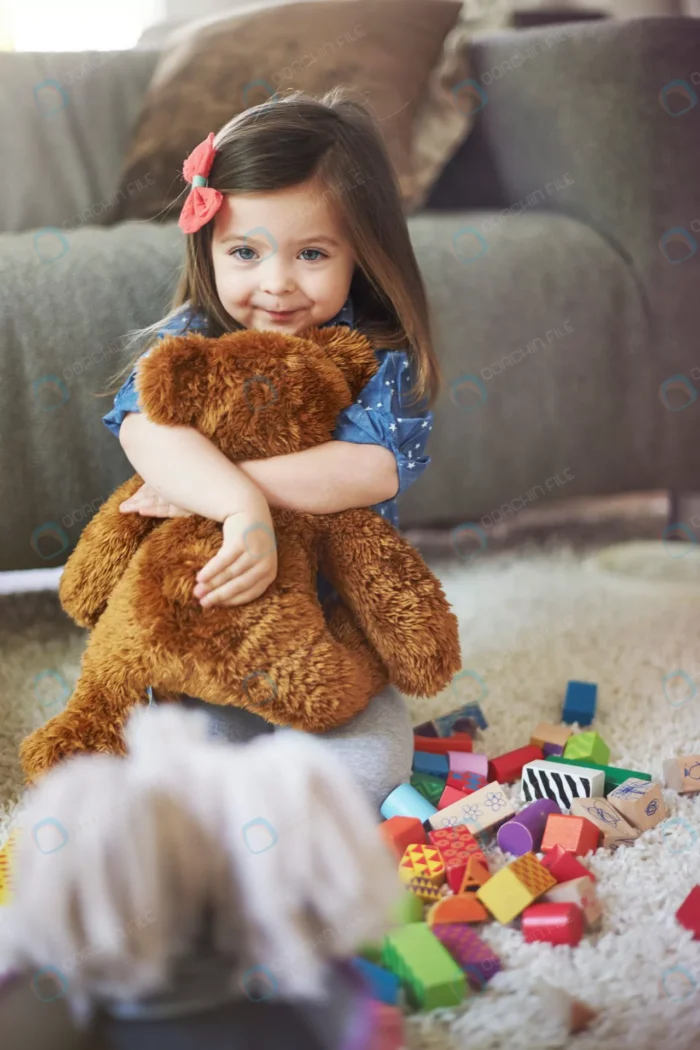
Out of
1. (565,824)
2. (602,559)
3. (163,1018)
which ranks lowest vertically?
(602,559)

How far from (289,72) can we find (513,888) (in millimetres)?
987

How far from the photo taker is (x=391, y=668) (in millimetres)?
776

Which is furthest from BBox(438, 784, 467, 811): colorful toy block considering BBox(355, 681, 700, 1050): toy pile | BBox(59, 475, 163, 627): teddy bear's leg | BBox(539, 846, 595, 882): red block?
BBox(59, 475, 163, 627): teddy bear's leg

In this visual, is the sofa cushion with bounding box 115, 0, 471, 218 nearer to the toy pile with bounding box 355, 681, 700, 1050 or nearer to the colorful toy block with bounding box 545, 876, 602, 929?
the toy pile with bounding box 355, 681, 700, 1050

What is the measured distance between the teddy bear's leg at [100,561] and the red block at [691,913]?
48 centimetres

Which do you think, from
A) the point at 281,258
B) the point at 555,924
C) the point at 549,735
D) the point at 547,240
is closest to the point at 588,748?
the point at 549,735

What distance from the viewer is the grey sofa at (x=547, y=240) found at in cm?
119

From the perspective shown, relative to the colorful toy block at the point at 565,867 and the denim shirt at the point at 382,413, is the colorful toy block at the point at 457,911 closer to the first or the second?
the colorful toy block at the point at 565,867

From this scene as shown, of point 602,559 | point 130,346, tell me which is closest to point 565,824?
point 130,346

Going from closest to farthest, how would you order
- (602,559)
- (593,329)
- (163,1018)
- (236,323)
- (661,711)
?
1. (163,1018)
2. (236,323)
3. (661,711)
4. (593,329)
5. (602,559)

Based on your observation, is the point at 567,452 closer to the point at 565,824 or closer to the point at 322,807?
the point at 565,824

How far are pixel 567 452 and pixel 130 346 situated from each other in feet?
1.94

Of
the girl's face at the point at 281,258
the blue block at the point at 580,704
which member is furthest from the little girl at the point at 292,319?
the blue block at the point at 580,704

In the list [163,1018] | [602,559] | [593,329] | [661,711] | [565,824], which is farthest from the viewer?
[602,559]
